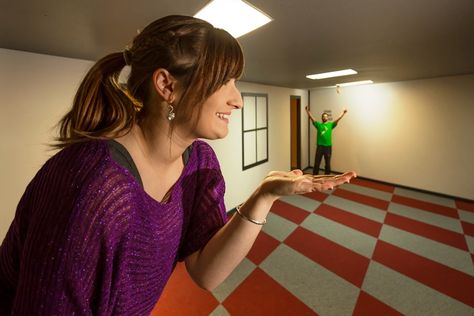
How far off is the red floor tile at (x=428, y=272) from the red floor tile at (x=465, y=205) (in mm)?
2226

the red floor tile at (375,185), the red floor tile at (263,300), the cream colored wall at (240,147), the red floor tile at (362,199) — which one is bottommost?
the red floor tile at (263,300)

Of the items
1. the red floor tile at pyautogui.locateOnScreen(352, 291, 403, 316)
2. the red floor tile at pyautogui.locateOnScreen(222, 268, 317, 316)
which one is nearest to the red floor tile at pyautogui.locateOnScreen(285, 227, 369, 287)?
the red floor tile at pyautogui.locateOnScreen(352, 291, 403, 316)

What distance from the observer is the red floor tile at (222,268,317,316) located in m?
1.89

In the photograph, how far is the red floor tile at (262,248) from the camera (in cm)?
263

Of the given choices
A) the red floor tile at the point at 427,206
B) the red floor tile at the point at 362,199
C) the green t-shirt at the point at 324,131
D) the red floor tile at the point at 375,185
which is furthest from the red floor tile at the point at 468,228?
the green t-shirt at the point at 324,131

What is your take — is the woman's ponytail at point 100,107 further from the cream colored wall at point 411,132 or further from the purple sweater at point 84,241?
the cream colored wall at point 411,132

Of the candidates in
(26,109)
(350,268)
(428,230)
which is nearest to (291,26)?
(26,109)

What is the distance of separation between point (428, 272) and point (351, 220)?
3.92 ft

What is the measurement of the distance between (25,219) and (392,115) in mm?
6001

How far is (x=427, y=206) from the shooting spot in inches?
158

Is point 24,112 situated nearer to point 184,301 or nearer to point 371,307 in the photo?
point 184,301

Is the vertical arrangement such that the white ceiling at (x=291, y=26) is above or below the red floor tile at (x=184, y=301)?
above

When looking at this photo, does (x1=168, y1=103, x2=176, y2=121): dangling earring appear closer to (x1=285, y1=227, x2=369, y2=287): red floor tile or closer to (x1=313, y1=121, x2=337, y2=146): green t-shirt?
(x1=285, y1=227, x2=369, y2=287): red floor tile

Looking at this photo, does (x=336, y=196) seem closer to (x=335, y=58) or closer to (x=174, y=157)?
(x=335, y=58)
